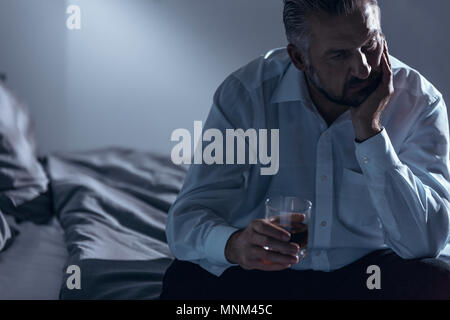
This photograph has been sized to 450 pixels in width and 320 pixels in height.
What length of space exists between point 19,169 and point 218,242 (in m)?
0.79

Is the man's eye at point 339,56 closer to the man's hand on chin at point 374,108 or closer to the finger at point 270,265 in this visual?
the man's hand on chin at point 374,108

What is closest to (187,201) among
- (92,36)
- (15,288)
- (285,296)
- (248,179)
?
(248,179)

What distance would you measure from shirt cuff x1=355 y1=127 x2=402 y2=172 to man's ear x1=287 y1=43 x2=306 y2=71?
20 cm

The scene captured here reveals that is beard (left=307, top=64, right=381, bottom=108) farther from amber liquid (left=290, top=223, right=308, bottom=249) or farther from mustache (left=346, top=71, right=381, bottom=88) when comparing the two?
amber liquid (left=290, top=223, right=308, bottom=249)

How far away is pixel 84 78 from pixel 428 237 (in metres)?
0.83

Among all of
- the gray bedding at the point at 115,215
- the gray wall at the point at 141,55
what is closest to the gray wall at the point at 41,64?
the gray wall at the point at 141,55

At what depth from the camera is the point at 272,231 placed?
94 cm

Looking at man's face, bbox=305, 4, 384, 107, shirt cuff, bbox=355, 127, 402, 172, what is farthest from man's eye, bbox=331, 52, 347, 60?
shirt cuff, bbox=355, 127, 402, 172

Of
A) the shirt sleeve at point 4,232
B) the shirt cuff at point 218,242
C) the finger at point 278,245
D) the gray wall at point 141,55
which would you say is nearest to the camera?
the finger at point 278,245

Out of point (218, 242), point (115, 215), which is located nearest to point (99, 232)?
point (115, 215)

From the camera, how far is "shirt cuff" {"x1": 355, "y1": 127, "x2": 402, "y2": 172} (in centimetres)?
105

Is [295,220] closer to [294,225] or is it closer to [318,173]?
[294,225]

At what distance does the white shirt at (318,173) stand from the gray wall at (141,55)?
0.12 m

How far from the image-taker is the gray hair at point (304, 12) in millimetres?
1057
